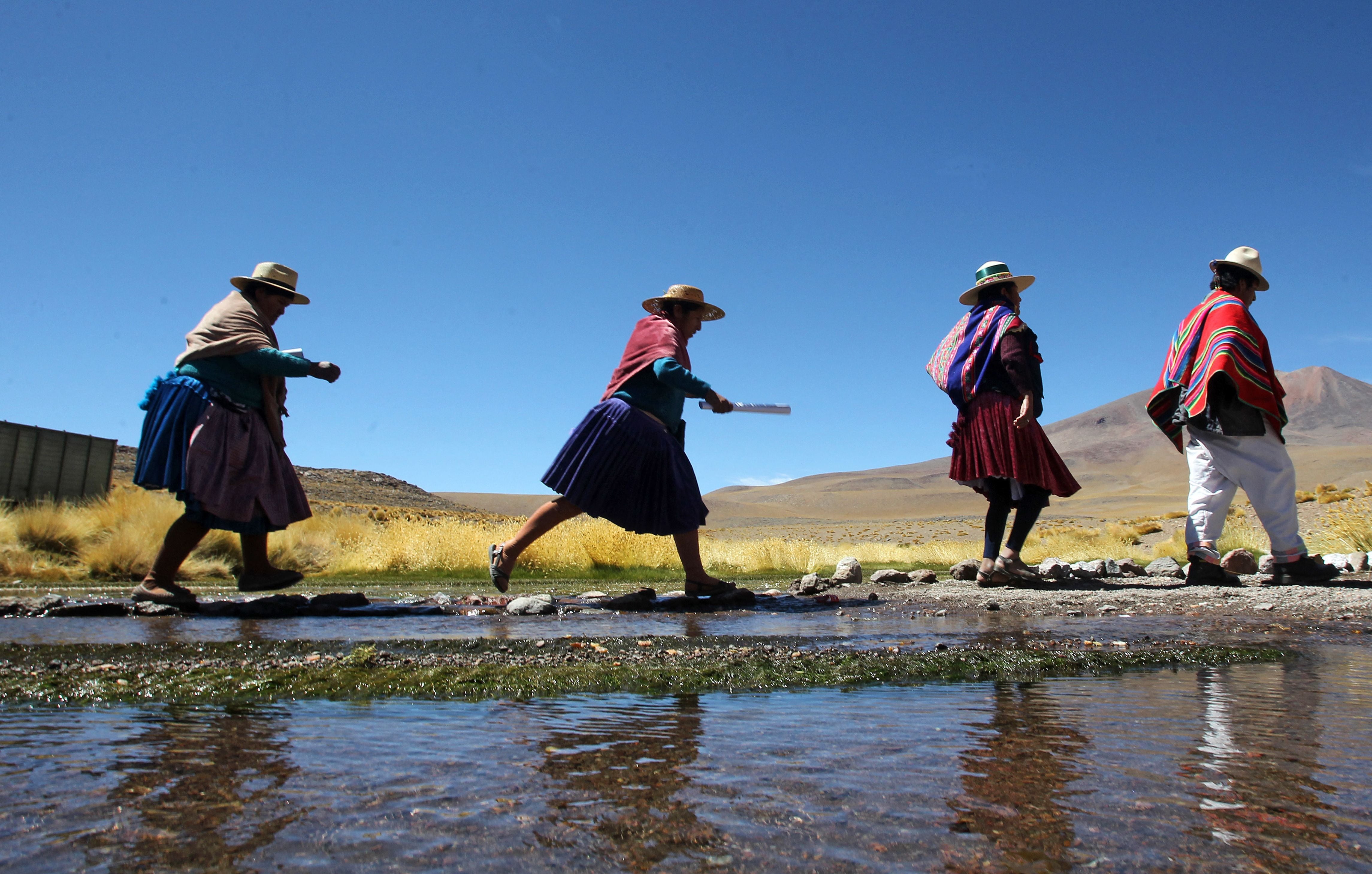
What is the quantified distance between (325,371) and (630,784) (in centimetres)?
455

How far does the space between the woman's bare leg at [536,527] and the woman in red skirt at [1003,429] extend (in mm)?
2869

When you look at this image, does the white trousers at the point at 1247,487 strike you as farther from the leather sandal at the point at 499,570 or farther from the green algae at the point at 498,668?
the leather sandal at the point at 499,570

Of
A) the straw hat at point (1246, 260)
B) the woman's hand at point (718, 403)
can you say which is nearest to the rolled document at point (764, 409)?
the woman's hand at point (718, 403)

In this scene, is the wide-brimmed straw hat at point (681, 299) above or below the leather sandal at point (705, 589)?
above

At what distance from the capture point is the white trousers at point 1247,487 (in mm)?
6453

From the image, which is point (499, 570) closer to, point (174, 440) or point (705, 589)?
point (705, 589)

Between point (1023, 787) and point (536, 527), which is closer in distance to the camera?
point (1023, 787)

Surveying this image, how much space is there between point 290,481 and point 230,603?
942 millimetres

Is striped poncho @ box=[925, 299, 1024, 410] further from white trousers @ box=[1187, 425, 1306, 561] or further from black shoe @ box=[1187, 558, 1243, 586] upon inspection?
black shoe @ box=[1187, 558, 1243, 586]

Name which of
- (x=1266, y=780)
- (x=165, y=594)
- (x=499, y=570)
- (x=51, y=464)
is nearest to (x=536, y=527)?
(x=499, y=570)

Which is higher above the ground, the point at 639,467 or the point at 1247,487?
the point at 1247,487

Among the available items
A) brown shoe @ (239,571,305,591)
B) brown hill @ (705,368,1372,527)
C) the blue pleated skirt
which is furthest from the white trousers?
brown hill @ (705,368,1372,527)

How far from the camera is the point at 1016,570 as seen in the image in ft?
22.9

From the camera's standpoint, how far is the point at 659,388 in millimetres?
6273
